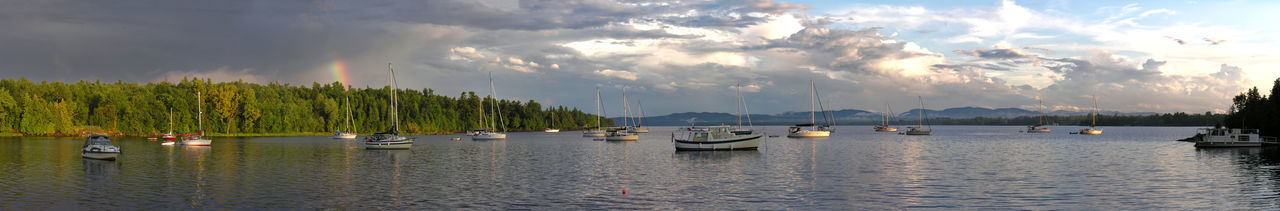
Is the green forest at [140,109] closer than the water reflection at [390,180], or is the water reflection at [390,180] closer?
the water reflection at [390,180]

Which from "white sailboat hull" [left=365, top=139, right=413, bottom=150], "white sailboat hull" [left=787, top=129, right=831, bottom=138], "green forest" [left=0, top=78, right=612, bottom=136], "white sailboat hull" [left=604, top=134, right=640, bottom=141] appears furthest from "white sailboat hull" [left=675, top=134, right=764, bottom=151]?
"green forest" [left=0, top=78, right=612, bottom=136]

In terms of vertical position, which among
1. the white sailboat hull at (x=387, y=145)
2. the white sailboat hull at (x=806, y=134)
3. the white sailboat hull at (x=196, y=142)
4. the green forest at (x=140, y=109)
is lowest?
the white sailboat hull at (x=806, y=134)

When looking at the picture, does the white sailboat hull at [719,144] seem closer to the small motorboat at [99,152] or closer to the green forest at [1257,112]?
the small motorboat at [99,152]

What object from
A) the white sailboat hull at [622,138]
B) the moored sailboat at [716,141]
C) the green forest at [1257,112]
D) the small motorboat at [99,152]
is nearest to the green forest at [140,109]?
the white sailboat hull at [622,138]

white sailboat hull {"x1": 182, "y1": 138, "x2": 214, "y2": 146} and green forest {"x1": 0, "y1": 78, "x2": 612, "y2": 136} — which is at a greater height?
green forest {"x1": 0, "y1": 78, "x2": 612, "y2": 136}

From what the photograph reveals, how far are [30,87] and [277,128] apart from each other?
41781mm

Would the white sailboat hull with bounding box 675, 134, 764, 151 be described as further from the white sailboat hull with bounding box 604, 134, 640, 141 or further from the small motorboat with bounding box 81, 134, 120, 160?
the small motorboat with bounding box 81, 134, 120, 160

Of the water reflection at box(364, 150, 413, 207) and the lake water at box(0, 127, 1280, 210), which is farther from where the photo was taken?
the water reflection at box(364, 150, 413, 207)

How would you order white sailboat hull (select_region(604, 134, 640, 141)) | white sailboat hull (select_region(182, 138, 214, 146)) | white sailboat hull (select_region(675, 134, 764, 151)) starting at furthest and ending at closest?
1. white sailboat hull (select_region(604, 134, 640, 141))
2. white sailboat hull (select_region(182, 138, 214, 146))
3. white sailboat hull (select_region(675, 134, 764, 151))

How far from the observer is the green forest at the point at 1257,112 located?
9112cm

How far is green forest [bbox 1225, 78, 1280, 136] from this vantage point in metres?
91.1

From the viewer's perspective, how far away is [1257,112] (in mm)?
98250

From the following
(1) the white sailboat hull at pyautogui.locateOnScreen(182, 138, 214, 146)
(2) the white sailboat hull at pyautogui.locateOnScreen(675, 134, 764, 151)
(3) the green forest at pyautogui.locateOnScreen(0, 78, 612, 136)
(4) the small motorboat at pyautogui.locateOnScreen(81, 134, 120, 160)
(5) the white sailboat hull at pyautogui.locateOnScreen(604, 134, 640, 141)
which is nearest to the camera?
(4) the small motorboat at pyautogui.locateOnScreen(81, 134, 120, 160)

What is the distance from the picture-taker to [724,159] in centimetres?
5944
